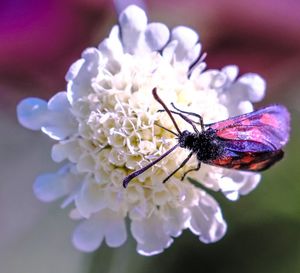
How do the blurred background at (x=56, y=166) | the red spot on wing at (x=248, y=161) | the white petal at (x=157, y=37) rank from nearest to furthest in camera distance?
the red spot on wing at (x=248, y=161)
the white petal at (x=157, y=37)
the blurred background at (x=56, y=166)

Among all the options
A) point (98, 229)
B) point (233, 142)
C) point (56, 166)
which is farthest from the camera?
point (56, 166)

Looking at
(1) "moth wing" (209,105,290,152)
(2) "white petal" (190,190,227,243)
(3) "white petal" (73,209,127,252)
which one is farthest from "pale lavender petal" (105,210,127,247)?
(1) "moth wing" (209,105,290,152)

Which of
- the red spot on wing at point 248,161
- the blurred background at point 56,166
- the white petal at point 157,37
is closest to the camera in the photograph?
the red spot on wing at point 248,161

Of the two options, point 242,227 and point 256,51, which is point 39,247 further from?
point 256,51

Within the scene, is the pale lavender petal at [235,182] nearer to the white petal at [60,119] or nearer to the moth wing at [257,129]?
the moth wing at [257,129]

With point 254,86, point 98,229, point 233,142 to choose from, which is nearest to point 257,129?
point 233,142

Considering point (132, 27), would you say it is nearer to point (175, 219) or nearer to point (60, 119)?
point (60, 119)

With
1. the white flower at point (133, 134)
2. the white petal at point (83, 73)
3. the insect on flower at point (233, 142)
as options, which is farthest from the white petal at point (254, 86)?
the white petal at point (83, 73)
